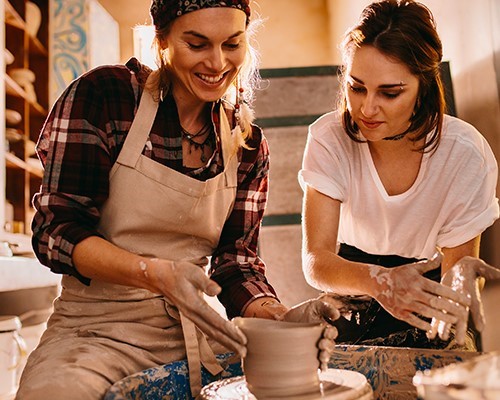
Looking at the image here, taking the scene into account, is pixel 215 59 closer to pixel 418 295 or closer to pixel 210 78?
pixel 210 78

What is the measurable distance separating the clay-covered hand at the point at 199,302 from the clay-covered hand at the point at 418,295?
0.34 metres

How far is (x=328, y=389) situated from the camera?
1159 mm

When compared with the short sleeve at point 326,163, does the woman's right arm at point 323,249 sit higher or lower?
lower

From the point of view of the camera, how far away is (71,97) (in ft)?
4.78

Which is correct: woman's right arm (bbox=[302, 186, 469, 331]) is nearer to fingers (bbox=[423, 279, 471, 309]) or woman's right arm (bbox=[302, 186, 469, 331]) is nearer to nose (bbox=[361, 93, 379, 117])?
fingers (bbox=[423, 279, 471, 309])

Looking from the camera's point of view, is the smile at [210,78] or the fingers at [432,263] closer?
the fingers at [432,263]

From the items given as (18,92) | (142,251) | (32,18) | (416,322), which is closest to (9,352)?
(142,251)

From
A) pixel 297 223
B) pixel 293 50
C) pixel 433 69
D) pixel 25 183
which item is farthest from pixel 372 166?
pixel 293 50

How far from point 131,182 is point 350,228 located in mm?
692

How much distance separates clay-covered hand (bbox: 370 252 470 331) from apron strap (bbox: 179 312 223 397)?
384 millimetres

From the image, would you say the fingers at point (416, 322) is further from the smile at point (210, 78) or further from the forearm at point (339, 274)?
the smile at point (210, 78)

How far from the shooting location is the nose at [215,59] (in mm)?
1464

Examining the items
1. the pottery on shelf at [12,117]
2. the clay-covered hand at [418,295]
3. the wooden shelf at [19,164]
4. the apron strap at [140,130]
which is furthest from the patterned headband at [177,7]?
the pottery on shelf at [12,117]

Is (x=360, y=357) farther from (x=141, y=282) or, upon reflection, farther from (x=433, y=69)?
(x=433, y=69)
